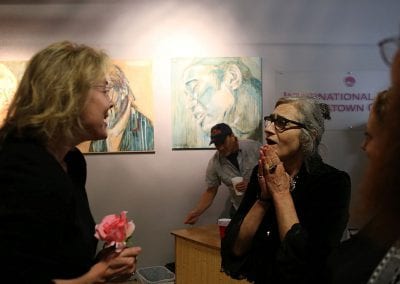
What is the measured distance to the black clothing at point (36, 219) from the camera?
3.36 ft

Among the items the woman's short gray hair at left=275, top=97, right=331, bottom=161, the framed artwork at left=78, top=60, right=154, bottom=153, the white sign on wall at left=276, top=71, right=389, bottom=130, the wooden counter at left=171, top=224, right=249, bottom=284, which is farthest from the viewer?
the white sign on wall at left=276, top=71, right=389, bottom=130

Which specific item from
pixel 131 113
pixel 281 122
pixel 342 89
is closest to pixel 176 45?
pixel 131 113

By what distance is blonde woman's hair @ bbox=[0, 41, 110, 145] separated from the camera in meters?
1.16

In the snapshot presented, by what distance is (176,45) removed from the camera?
366 cm

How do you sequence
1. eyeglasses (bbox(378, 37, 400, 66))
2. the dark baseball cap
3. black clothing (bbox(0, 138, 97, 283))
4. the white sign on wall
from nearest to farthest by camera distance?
1. eyeglasses (bbox(378, 37, 400, 66))
2. black clothing (bbox(0, 138, 97, 283))
3. the dark baseball cap
4. the white sign on wall

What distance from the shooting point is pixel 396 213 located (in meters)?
0.75

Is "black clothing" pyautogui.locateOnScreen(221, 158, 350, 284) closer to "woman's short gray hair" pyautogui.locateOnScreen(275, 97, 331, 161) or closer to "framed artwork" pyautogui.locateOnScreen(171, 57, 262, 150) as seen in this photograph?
"woman's short gray hair" pyautogui.locateOnScreen(275, 97, 331, 161)

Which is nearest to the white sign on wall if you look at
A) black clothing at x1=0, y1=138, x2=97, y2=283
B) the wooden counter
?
the wooden counter

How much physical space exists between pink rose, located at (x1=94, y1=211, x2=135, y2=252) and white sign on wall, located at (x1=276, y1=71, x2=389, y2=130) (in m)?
2.74

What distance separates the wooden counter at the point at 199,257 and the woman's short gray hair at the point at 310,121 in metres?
1.11

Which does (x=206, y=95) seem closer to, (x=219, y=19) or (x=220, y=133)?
(x=220, y=133)

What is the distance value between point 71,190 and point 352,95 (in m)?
3.17

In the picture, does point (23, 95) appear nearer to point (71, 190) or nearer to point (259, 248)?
point (71, 190)

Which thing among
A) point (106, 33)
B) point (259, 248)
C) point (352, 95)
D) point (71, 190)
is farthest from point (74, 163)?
point (352, 95)
